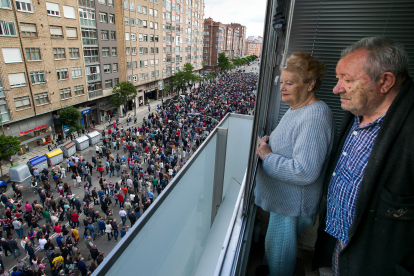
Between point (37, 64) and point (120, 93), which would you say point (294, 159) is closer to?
point (37, 64)

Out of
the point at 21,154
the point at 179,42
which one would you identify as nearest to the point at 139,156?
the point at 21,154

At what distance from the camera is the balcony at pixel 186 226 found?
4.14 ft

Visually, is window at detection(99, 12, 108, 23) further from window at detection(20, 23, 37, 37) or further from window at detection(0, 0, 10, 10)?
window at detection(0, 0, 10, 10)

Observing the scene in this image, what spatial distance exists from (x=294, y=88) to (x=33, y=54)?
865 inches

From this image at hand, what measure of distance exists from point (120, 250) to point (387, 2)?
10.8 feet

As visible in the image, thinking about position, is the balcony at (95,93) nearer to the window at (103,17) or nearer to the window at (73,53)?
the window at (73,53)

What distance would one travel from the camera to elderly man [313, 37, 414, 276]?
3.80 ft

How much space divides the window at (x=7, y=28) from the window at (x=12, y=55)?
0.98 m

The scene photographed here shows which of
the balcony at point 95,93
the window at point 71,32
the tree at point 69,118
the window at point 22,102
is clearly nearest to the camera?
the window at point 22,102

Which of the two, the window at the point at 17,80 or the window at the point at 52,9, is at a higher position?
the window at the point at 52,9

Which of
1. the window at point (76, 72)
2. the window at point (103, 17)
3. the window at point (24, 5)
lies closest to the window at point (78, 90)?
the window at point (76, 72)

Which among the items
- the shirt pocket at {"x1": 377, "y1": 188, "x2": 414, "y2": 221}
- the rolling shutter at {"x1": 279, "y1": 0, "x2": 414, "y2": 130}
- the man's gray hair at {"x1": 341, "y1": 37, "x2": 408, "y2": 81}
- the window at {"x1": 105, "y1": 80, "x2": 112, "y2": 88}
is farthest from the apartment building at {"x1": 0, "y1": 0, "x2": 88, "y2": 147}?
the shirt pocket at {"x1": 377, "y1": 188, "x2": 414, "y2": 221}

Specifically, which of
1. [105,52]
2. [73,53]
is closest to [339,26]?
[73,53]

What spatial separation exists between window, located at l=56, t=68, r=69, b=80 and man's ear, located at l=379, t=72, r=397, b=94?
2357cm
